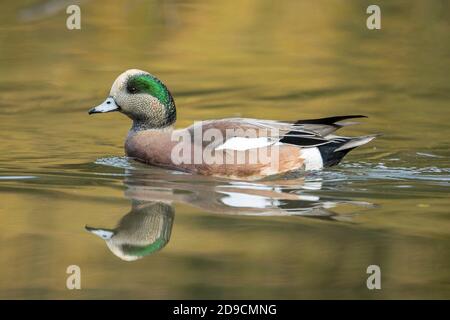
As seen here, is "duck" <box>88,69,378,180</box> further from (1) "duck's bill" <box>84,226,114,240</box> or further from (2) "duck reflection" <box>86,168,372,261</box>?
(1) "duck's bill" <box>84,226,114,240</box>

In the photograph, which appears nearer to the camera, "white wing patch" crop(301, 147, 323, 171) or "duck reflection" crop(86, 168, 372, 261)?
"duck reflection" crop(86, 168, 372, 261)

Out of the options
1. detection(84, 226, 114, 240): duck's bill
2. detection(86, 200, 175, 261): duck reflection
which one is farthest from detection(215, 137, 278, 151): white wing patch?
detection(84, 226, 114, 240): duck's bill

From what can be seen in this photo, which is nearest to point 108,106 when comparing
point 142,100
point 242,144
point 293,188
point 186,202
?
point 142,100

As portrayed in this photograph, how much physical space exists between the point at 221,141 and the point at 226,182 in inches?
14.4

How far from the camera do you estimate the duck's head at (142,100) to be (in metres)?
7.96

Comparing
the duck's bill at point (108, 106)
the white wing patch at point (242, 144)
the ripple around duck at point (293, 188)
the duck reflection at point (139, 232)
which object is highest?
the duck's bill at point (108, 106)

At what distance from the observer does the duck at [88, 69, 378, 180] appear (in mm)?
7520

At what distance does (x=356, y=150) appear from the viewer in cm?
863

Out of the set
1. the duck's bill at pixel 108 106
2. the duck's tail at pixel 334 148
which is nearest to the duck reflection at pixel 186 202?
the duck's tail at pixel 334 148

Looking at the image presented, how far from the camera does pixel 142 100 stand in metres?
8.05

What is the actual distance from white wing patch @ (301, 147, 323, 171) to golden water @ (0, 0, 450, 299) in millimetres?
182

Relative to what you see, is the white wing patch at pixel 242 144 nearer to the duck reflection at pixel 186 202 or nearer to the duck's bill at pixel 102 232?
the duck reflection at pixel 186 202

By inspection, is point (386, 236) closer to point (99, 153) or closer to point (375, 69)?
point (99, 153)
